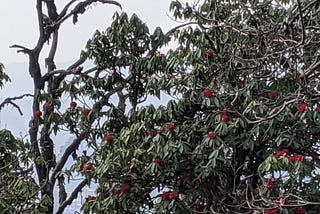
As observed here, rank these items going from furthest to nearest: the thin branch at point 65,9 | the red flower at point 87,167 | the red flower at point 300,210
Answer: the thin branch at point 65,9, the red flower at point 87,167, the red flower at point 300,210

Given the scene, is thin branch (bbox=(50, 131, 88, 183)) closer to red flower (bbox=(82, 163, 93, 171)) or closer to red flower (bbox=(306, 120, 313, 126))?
red flower (bbox=(82, 163, 93, 171))

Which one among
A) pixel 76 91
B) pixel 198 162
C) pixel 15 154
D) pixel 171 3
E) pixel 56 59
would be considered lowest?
pixel 198 162

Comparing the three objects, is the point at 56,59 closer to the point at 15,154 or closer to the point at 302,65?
the point at 15,154

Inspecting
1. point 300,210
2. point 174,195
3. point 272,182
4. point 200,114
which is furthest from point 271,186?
point 200,114

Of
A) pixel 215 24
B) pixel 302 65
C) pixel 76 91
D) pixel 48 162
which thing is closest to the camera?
pixel 302 65

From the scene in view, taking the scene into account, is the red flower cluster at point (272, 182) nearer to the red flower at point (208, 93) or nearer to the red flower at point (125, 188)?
the red flower at point (208, 93)

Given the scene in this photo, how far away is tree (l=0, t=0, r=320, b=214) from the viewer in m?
2.73

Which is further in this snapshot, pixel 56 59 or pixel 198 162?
pixel 56 59

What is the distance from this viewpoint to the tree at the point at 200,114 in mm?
2729

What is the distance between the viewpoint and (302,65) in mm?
2771

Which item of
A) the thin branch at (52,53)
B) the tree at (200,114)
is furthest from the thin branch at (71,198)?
the thin branch at (52,53)

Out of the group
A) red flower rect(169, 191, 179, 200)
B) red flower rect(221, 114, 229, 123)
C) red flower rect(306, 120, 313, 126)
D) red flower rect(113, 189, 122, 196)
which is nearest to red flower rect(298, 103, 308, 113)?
red flower rect(306, 120, 313, 126)

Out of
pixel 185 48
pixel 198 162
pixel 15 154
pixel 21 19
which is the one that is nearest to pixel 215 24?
pixel 185 48

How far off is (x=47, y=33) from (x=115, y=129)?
1.20 metres
